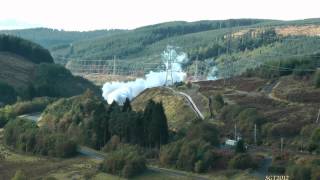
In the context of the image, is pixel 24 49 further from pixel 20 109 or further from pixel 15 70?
pixel 20 109

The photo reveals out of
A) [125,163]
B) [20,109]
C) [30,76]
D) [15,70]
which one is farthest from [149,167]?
[15,70]

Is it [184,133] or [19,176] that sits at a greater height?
[184,133]

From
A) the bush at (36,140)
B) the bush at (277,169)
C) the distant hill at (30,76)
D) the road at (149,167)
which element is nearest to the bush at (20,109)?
the distant hill at (30,76)

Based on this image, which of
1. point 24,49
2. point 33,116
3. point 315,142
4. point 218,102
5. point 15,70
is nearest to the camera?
point 315,142

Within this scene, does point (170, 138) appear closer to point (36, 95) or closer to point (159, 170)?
point (159, 170)

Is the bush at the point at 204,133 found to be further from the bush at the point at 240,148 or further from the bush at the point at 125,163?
the bush at the point at 125,163

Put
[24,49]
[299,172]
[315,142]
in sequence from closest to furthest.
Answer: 1. [299,172]
2. [315,142]
3. [24,49]

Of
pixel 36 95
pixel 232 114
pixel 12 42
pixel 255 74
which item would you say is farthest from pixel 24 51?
pixel 232 114
